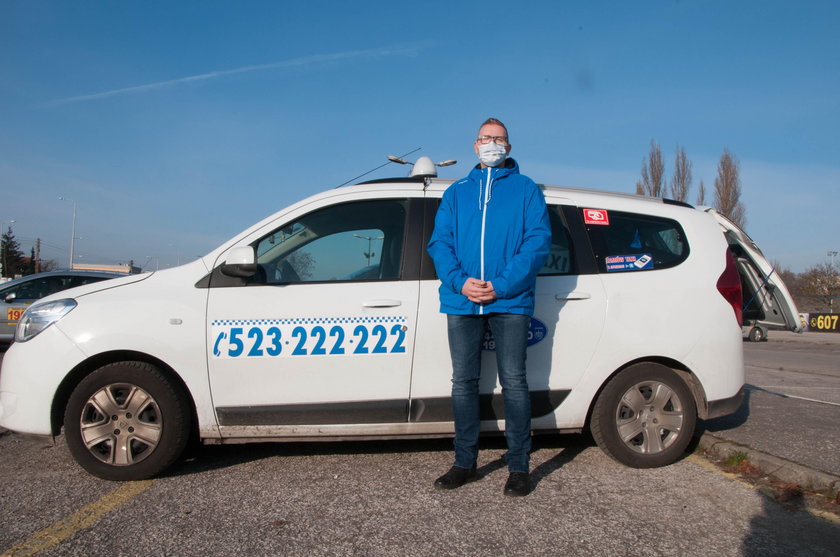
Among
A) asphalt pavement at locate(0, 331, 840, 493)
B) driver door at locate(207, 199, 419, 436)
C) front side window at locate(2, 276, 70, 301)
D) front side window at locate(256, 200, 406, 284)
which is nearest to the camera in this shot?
asphalt pavement at locate(0, 331, 840, 493)

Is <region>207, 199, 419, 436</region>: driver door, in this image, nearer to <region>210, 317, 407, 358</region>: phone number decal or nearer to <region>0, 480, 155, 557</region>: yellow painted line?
<region>210, 317, 407, 358</region>: phone number decal

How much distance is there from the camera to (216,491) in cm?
340

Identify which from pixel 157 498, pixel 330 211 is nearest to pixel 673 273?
pixel 330 211

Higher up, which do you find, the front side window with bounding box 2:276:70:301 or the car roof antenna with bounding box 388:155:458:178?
the car roof antenna with bounding box 388:155:458:178

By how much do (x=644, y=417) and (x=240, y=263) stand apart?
8.63 feet

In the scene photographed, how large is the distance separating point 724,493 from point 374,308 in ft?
7.25

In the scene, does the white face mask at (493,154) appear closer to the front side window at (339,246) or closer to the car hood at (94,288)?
the front side window at (339,246)

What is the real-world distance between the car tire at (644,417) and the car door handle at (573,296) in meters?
0.53

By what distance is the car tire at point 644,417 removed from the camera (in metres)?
3.84

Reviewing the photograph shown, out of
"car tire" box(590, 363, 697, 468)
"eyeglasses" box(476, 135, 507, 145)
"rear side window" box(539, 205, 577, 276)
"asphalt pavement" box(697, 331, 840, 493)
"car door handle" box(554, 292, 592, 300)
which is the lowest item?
"asphalt pavement" box(697, 331, 840, 493)

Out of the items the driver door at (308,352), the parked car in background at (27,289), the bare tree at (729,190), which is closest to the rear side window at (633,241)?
the driver door at (308,352)

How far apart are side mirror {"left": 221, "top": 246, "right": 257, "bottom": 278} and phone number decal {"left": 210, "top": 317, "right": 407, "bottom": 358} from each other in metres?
0.28

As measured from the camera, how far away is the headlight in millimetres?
3580

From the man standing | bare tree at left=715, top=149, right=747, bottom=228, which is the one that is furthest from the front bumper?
bare tree at left=715, top=149, right=747, bottom=228
